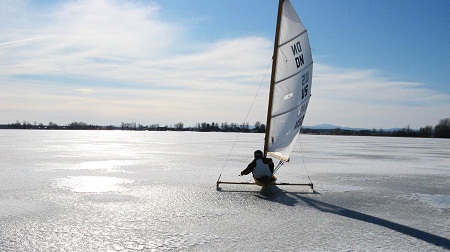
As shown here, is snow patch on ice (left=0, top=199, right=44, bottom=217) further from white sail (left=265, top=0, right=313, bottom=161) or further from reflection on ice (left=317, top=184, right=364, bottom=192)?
reflection on ice (left=317, top=184, right=364, bottom=192)

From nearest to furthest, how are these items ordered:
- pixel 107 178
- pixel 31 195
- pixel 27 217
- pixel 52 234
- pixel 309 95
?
pixel 52 234 < pixel 27 217 < pixel 31 195 < pixel 309 95 < pixel 107 178

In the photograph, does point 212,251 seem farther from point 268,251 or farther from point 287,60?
point 287,60

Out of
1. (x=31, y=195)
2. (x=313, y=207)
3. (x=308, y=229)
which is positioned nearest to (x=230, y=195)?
(x=313, y=207)

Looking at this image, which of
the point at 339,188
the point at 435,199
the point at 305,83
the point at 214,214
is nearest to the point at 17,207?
the point at 214,214

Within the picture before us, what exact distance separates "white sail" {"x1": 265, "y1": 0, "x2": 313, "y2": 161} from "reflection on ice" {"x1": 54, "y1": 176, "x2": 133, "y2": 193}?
519 cm

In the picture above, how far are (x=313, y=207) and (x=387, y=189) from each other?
4114 mm

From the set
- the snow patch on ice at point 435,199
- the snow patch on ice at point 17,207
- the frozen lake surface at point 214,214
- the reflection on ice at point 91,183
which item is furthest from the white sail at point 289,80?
the snow patch on ice at point 17,207

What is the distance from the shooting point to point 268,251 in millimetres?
5828


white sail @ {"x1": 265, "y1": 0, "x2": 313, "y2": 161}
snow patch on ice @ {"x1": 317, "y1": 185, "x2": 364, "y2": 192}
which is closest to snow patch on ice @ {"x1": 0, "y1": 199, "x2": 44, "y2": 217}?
white sail @ {"x1": 265, "y1": 0, "x2": 313, "y2": 161}

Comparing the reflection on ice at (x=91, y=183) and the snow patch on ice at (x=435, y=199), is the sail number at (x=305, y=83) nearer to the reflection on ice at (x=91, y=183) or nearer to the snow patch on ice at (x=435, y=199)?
the snow patch on ice at (x=435, y=199)

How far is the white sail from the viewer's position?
11703mm

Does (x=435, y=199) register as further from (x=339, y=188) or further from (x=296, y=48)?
(x=296, y=48)

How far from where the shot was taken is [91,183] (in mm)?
12516

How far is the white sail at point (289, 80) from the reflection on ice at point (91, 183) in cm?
519
